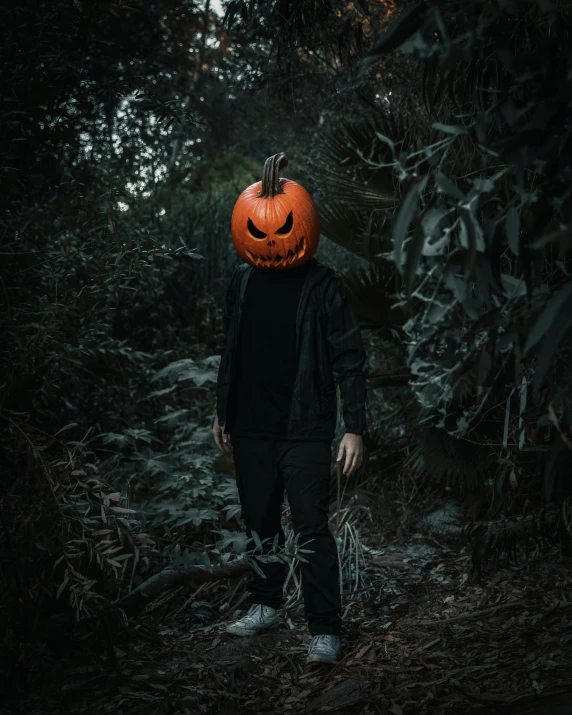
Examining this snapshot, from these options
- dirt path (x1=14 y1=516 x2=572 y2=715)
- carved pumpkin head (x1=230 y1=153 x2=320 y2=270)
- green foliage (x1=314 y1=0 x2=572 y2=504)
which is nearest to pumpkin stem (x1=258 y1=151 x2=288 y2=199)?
carved pumpkin head (x1=230 y1=153 x2=320 y2=270)

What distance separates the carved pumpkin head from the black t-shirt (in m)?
0.09

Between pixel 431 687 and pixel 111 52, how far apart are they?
322 centimetres

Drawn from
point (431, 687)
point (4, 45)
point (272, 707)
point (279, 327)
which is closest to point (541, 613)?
point (431, 687)

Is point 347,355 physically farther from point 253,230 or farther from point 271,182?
point 271,182

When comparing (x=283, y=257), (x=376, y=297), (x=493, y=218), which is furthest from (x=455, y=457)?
(x=493, y=218)

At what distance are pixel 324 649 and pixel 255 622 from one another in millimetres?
454

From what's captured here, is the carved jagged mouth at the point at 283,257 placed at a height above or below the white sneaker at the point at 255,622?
above

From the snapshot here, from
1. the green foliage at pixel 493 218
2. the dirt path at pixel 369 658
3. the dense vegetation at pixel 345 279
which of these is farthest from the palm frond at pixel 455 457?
the green foliage at pixel 493 218

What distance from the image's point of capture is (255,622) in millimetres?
3436

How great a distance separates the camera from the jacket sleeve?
3100 millimetres

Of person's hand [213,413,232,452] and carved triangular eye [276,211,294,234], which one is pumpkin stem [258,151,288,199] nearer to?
carved triangular eye [276,211,294,234]

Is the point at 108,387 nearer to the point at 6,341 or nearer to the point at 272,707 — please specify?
the point at 6,341

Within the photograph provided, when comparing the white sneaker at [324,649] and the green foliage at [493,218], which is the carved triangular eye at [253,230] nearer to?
the green foliage at [493,218]

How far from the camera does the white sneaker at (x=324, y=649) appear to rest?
3068 mm
